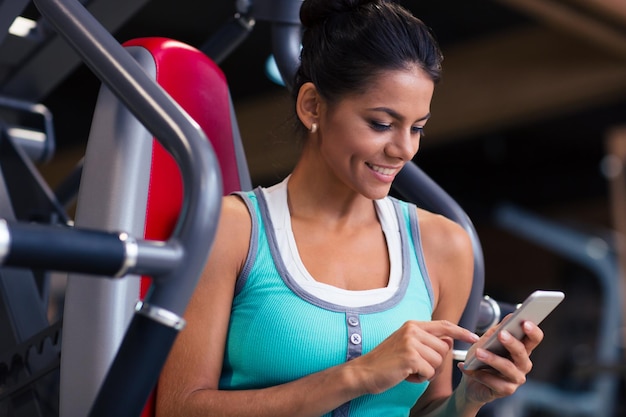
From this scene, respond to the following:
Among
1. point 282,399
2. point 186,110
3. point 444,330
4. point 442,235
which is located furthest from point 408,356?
point 186,110

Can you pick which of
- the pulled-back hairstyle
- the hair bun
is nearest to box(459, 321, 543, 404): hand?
the pulled-back hairstyle

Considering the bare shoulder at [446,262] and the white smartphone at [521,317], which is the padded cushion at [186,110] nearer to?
the bare shoulder at [446,262]

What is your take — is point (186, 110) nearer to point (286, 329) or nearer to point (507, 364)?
point (286, 329)

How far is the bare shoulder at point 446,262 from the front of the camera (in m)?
1.39

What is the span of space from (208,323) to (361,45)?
42cm

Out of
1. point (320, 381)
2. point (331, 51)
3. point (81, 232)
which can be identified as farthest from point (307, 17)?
point (81, 232)

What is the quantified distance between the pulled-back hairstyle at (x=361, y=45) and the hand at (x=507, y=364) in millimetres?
373

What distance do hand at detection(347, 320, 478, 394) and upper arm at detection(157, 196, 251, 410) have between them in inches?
7.7

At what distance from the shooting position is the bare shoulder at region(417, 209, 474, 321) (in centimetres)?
139

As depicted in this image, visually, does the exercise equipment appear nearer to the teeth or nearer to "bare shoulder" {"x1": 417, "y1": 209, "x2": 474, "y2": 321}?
"bare shoulder" {"x1": 417, "y1": 209, "x2": 474, "y2": 321}

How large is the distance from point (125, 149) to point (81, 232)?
40 centimetres

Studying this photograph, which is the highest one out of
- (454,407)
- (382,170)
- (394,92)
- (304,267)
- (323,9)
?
(323,9)

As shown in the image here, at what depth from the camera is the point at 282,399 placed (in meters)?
1.13

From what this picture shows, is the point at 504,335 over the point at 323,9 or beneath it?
beneath
